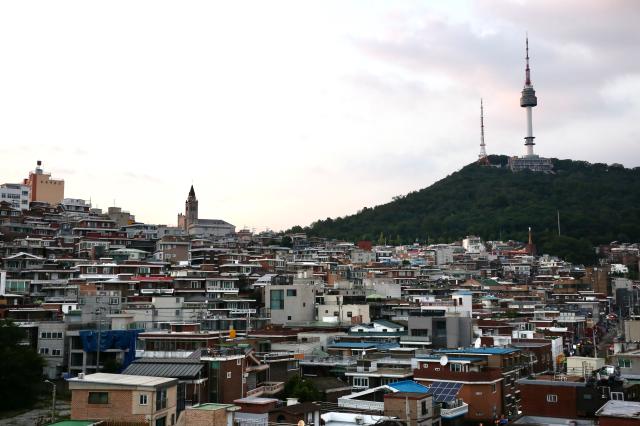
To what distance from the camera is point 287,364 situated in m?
32.5

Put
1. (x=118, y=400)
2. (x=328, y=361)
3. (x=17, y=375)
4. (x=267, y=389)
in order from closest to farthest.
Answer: (x=118, y=400), (x=267, y=389), (x=17, y=375), (x=328, y=361)

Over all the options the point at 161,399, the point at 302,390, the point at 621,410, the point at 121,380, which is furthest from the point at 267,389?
the point at 621,410

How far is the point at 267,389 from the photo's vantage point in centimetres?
2903

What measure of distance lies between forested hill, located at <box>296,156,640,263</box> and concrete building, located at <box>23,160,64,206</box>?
3895 centimetres

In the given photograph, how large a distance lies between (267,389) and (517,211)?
326 ft

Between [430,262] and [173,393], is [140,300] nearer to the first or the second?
[173,393]

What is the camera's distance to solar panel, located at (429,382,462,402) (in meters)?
27.6

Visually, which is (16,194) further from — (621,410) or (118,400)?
(621,410)

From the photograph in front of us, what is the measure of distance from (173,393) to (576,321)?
1487 inches

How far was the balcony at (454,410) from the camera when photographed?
25891 mm

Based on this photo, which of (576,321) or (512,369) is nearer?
(512,369)

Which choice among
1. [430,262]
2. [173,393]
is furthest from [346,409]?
[430,262]

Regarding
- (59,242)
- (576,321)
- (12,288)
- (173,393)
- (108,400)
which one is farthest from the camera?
(59,242)

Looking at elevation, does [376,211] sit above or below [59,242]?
above
